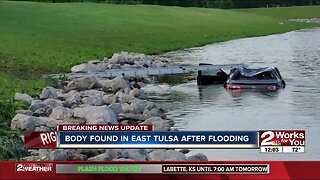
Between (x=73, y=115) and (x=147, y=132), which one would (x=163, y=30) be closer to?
(x=73, y=115)

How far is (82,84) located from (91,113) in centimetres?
1056

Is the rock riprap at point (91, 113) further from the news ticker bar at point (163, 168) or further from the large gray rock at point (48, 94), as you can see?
the news ticker bar at point (163, 168)

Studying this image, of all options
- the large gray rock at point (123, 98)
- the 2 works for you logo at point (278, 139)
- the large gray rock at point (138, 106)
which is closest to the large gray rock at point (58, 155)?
the 2 works for you logo at point (278, 139)

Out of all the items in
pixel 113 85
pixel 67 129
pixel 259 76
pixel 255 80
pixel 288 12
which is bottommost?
pixel 288 12

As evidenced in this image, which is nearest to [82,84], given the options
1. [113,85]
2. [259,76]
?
[113,85]

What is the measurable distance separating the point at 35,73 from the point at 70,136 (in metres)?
22.5

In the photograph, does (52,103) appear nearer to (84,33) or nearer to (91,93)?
(91,93)

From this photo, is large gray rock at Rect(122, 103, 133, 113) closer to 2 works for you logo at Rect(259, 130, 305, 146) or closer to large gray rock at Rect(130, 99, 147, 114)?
large gray rock at Rect(130, 99, 147, 114)

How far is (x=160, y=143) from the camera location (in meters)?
9.02

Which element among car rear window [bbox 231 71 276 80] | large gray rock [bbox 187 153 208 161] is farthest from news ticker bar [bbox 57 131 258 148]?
car rear window [bbox 231 71 276 80]

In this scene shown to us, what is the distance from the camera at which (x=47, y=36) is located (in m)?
56.1

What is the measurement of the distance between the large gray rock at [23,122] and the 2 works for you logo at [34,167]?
304 inches

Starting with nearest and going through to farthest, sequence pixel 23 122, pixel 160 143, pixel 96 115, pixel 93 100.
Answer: pixel 160 143 → pixel 23 122 → pixel 96 115 → pixel 93 100

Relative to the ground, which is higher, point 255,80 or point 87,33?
point 87,33
